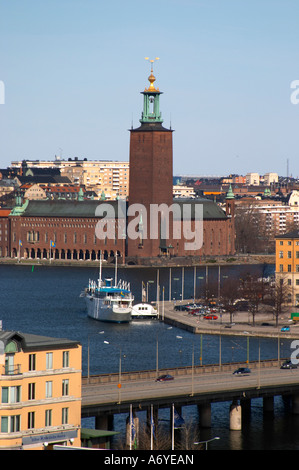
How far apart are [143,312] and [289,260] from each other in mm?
8079

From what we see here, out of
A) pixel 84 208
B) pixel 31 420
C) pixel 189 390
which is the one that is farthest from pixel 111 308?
pixel 84 208

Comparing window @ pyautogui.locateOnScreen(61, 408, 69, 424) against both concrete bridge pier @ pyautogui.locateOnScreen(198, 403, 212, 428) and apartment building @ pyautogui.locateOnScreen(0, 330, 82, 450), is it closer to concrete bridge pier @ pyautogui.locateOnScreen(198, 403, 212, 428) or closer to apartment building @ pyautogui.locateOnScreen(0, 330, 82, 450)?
apartment building @ pyautogui.locateOnScreen(0, 330, 82, 450)

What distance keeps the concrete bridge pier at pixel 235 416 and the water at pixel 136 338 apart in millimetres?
236

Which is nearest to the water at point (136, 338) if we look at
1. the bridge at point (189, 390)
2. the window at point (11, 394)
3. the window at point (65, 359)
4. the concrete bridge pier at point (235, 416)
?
the concrete bridge pier at point (235, 416)

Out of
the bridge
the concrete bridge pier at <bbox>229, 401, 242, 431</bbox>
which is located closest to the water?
the concrete bridge pier at <bbox>229, 401, 242, 431</bbox>

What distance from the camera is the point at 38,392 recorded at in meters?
28.1

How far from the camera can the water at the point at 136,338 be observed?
125 ft

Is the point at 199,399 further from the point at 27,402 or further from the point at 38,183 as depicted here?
the point at 38,183

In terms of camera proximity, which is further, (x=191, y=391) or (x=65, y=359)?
(x=191, y=391)

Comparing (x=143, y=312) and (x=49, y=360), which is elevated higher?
(x=49, y=360)

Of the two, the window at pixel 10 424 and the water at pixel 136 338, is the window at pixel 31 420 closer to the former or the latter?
the window at pixel 10 424

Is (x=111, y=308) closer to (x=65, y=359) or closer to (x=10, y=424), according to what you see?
(x=65, y=359)

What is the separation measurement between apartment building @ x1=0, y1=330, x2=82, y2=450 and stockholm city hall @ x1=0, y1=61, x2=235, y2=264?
80461 millimetres

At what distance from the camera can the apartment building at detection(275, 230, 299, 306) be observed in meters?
66.9
